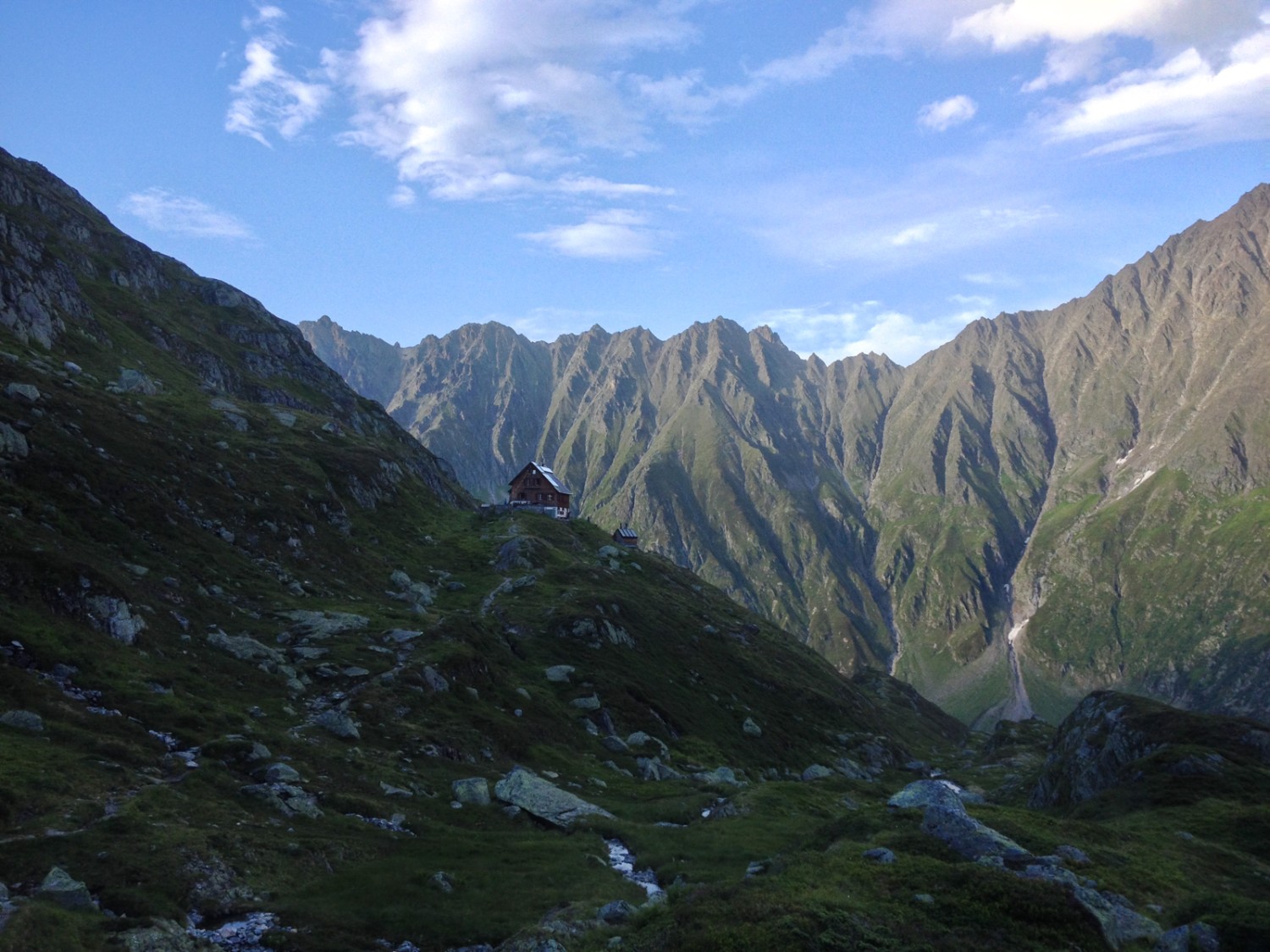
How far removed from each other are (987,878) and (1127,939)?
458 centimetres

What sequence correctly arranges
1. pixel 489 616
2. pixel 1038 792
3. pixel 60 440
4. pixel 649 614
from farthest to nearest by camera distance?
pixel 649 614, pixel 489 616, pixel 1038 792, pixel 60 440

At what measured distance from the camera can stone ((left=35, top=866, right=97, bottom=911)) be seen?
2305 centimetres

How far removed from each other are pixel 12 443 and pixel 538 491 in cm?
11644

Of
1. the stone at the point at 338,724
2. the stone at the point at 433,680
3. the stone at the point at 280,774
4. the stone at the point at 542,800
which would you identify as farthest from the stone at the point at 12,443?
the stone at the point at 542,800

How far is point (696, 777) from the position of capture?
230 ft

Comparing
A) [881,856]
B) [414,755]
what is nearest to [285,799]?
[414,755]

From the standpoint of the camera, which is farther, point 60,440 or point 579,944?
point 60,440

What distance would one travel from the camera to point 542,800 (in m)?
47.1

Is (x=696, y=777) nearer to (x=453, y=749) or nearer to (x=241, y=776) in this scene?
(x=453, y=749)

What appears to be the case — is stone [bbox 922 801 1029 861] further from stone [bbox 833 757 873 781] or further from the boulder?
stone [bbox 833 757 873 781]

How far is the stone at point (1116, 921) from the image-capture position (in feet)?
83.0

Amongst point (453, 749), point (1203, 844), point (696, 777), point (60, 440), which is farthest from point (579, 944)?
point (60, 440)

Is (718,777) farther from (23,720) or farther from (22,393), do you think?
(22,393)

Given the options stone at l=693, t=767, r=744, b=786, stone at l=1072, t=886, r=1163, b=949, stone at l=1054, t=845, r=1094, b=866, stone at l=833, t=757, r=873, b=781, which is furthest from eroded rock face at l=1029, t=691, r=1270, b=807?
stone at l=1072, t=886, r=1163, b=949
